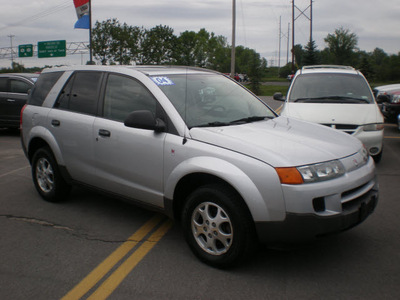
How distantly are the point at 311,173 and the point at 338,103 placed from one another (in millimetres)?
4889

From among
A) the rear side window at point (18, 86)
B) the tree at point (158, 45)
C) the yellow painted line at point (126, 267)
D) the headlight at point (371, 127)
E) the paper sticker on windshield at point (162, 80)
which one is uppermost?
the tree at point (158, 45)

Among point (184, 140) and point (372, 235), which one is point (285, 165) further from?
point (372, 235)

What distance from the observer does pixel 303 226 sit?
3.23m

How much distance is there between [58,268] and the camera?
3.66 metres

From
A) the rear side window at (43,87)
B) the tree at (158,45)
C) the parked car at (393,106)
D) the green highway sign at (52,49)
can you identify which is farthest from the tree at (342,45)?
the rear side window at (43,87)

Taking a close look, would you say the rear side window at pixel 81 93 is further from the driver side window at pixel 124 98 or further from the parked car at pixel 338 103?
the parked car at pixel 338 103

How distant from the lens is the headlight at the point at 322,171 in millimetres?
3284

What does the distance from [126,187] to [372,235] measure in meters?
2.53

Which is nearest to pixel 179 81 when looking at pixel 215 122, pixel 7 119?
pixel 215 122

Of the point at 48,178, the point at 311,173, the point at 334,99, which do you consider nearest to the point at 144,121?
the point at 311,173

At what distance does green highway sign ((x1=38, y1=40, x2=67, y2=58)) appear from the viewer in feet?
153

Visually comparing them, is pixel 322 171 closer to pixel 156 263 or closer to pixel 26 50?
pixel 156 263

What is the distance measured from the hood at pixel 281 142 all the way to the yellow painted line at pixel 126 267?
3.88 ft

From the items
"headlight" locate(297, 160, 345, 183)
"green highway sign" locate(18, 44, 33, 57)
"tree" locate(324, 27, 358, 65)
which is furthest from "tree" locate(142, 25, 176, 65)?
"headlight" locate(297, 160, 345, 183)
